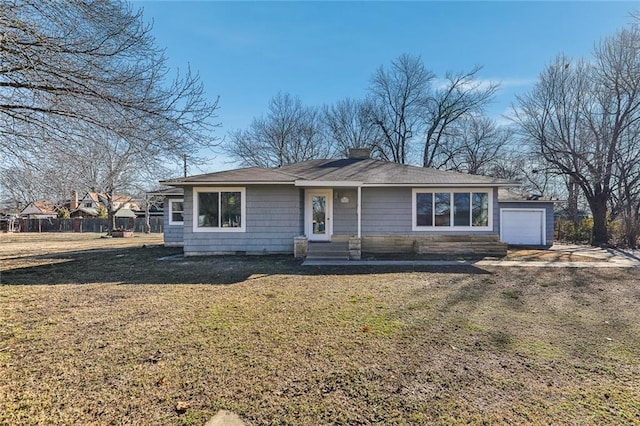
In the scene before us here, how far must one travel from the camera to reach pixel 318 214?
1209 cm

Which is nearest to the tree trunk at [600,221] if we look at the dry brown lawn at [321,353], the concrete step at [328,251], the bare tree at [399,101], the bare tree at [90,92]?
the bare tree at [399,101]

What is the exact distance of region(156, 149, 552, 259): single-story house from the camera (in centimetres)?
1116

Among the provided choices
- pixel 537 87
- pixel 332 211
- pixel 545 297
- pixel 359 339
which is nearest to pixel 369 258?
pixel 332 211

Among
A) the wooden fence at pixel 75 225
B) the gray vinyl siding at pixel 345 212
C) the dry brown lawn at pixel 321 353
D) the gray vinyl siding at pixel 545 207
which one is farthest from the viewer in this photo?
the wooden fence at pixel 75 225

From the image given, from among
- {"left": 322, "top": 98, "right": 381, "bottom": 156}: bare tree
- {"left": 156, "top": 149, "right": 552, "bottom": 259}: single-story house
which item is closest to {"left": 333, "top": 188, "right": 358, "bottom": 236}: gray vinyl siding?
{"left": 156, "top": 149, "right": 552, "bottom": 259}: single-story house

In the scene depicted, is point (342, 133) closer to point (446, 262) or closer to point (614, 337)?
point (446, 262)

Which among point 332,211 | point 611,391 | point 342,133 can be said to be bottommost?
point 611,391

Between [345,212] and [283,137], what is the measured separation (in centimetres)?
2046

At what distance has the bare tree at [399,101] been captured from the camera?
27.8m

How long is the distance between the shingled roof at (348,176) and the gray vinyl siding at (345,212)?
1.91 feet

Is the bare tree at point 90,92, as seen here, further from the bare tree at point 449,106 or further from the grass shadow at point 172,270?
the bare tree at point 449,106

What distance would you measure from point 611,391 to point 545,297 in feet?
12.0

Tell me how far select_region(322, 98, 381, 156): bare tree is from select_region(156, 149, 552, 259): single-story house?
59.4 feet

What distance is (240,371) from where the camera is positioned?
3.03 metres
